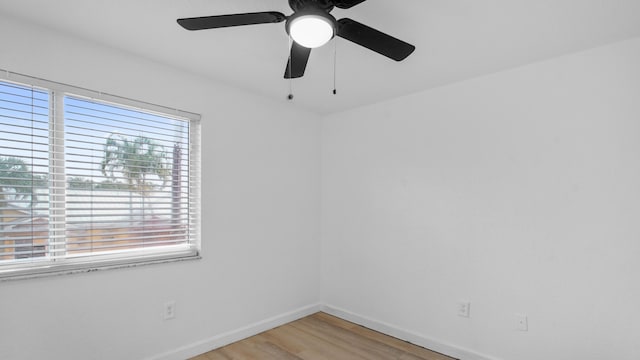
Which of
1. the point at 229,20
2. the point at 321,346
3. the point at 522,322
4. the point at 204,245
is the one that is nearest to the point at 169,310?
the point at 204,245

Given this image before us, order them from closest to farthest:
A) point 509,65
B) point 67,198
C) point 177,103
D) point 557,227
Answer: point 67,198 → point 557,227 → point 509,65 → point 177,103

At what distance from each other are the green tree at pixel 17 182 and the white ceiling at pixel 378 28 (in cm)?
85

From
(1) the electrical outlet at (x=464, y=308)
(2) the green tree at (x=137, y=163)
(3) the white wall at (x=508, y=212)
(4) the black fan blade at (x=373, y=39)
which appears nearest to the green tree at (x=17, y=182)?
(2) the green tree at (x=137, y=163)

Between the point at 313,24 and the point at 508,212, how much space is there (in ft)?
6.68

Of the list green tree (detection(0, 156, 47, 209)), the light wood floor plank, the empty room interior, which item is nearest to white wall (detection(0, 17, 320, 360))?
the empty room interior

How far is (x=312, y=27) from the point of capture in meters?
1.39

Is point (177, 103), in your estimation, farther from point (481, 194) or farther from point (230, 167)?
point (481, 194)

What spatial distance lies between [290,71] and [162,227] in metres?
1.60

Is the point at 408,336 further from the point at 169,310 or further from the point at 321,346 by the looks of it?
the point at 169,310

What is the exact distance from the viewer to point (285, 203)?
343 cm

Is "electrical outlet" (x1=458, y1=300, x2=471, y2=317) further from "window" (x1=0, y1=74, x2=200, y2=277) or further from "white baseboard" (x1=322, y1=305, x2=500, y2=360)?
"window" (x1=0, y1=74, x2=200, y2=277)

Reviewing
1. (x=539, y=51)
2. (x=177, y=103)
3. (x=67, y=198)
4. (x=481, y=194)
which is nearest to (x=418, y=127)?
(x=481, y=194)

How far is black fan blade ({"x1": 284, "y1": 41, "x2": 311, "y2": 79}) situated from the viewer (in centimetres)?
174

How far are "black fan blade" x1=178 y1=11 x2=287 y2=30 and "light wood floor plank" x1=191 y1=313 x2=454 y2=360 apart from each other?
7.87ft
